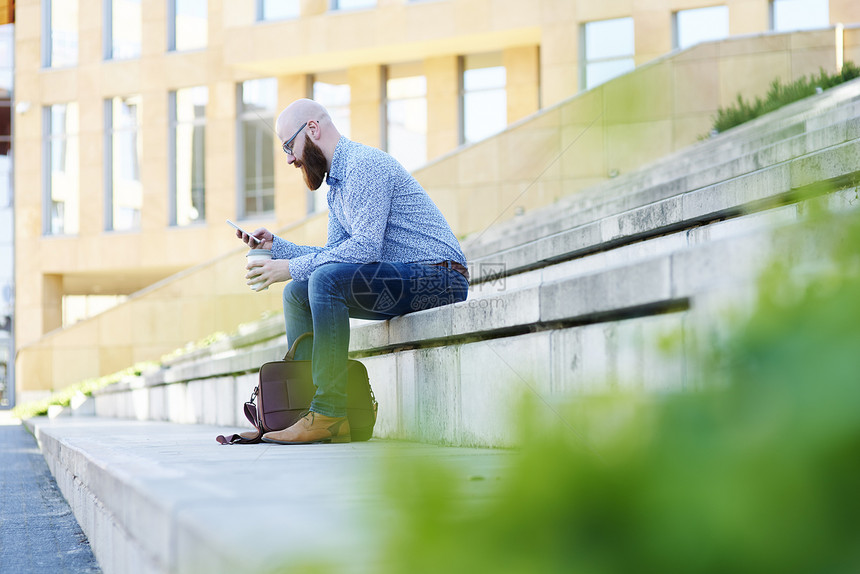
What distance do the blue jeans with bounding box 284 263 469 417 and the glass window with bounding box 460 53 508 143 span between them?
58.4ft

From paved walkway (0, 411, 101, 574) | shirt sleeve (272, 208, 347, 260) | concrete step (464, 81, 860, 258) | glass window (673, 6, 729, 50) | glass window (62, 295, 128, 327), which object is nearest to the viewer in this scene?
paved walkway (0, 411, 101, 574)

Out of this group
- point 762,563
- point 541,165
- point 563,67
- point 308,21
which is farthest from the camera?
point 308,21

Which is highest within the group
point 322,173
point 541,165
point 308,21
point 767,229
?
point 308,21

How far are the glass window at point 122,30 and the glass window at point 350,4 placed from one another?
6.66 metres

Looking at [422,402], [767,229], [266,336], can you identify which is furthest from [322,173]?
[266,336]

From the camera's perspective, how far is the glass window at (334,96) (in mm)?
23828

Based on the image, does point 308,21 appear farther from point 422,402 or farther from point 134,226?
point 422,402

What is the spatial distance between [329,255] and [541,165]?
9.64m

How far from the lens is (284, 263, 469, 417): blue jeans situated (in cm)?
418

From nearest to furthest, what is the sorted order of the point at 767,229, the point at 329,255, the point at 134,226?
the point at 767,229 < the point at 329,255 < the point at 134,226

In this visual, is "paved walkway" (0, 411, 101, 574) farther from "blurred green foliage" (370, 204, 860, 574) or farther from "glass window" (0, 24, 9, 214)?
"glass window" (0, 24, 9, 214)

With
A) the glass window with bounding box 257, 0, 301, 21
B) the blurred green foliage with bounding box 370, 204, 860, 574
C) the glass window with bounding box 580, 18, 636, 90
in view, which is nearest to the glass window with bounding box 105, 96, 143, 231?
Result: the glass window with bounding box 257, 0, 301, 21

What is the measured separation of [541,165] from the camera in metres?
13.6

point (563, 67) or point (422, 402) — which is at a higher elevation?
point (563, 67)
